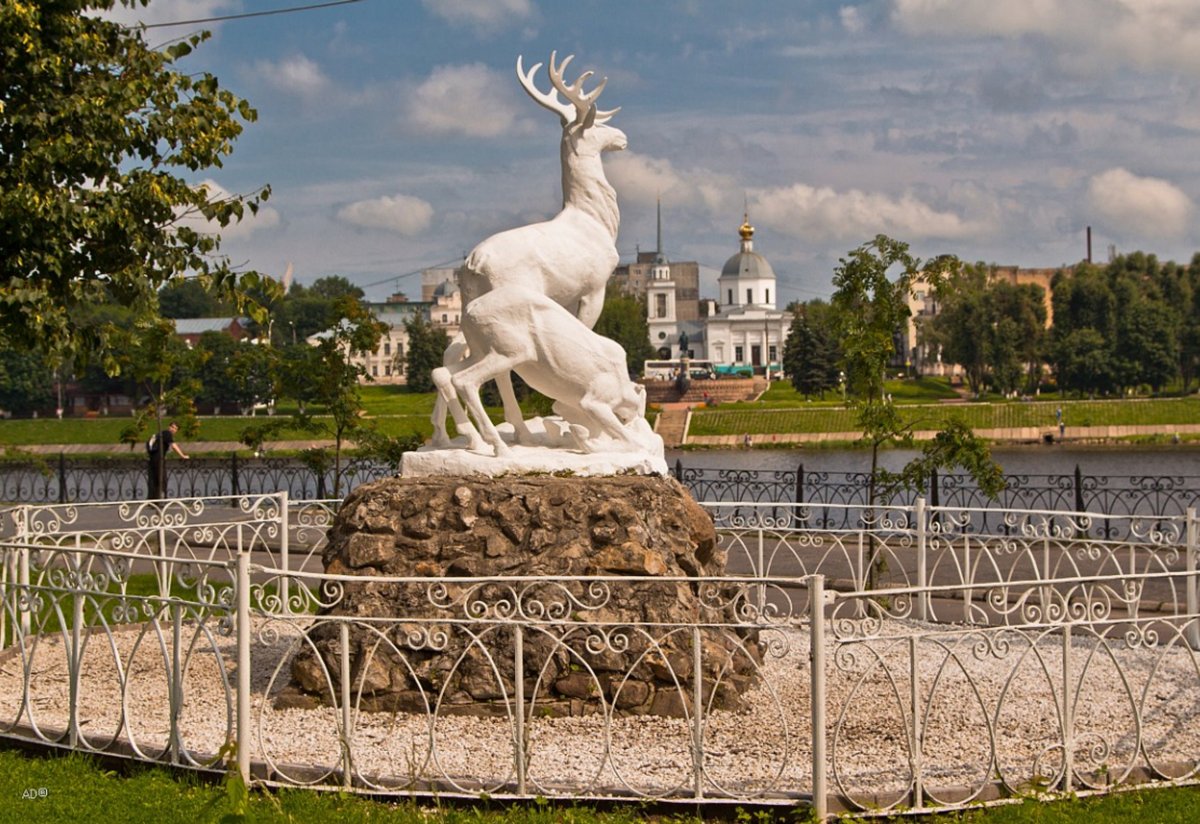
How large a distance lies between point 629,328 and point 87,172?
75028mm

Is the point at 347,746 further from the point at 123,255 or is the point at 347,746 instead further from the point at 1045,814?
the point at 123,255

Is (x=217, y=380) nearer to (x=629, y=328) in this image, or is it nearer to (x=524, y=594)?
(x=629, y=328)

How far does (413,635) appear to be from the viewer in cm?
682

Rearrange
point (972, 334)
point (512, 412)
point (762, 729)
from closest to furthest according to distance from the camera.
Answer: point (762, 729), point (512, 412), point (972, 334)

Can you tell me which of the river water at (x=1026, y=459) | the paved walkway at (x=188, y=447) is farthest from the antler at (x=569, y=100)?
the paved walkway at (x=188, y=447)

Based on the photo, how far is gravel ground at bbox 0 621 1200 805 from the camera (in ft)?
17.8

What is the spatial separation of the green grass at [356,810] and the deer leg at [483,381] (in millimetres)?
2891

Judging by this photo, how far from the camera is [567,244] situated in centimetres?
812

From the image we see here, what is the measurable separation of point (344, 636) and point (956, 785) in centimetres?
262

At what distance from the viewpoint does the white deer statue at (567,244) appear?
7.95 m

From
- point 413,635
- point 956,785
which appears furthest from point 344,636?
point 956,785

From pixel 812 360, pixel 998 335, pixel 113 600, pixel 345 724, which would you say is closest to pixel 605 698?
pixel 345 724

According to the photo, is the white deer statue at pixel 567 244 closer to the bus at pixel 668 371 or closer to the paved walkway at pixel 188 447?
the paved walkway at pixel 188 447

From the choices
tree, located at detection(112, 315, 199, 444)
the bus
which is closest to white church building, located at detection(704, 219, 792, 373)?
the bus
